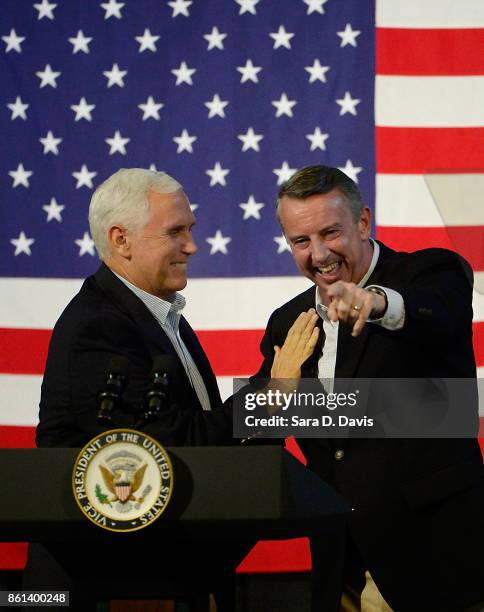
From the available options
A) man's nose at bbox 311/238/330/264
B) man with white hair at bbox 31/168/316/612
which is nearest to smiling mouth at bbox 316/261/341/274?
man's nose at bbox 311/238/330/264

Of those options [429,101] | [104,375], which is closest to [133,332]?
[104,375]

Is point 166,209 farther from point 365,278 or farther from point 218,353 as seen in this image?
point 218,353

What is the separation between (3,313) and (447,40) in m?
1.95

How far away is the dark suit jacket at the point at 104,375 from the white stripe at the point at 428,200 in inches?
60.4

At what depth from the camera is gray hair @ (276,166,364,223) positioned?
2.23 meters

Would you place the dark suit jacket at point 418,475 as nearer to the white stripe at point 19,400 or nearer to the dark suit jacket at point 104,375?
the dark suit jacket at point 104,375

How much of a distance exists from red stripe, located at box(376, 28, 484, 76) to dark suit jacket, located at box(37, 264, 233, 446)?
180 centimetres

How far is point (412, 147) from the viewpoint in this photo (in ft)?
11.4

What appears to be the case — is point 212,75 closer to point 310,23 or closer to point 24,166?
point 310,23

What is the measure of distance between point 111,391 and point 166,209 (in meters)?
0.79

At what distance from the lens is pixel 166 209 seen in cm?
227

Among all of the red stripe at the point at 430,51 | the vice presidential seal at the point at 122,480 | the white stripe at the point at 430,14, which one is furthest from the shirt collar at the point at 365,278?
the white stripe at the point at 430,14

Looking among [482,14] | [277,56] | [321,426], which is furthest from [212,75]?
[321,426]

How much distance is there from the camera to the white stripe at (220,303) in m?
3.46
